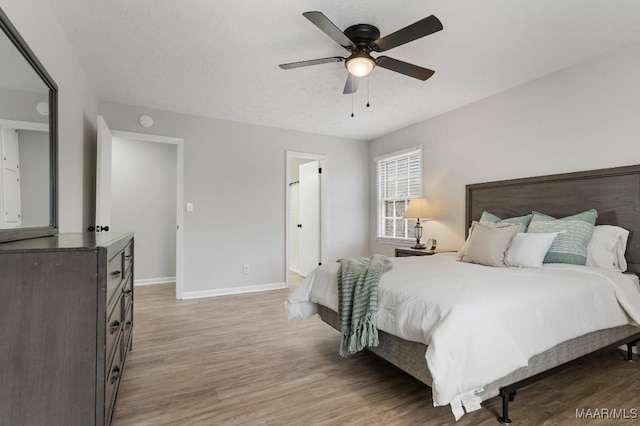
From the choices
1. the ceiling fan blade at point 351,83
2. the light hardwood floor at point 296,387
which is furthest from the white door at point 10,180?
the ceiling fan blade at point 351,83

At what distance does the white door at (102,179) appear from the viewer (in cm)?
295

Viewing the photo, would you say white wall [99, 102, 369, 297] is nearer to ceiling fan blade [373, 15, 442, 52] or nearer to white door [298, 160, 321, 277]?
white door [298, 160, 321, 277]

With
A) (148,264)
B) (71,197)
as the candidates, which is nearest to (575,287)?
(71,197)

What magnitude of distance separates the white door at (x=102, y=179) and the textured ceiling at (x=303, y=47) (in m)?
0.56

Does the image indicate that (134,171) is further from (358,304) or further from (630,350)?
(630,350)

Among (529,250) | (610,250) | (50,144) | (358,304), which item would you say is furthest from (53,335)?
(610,250)

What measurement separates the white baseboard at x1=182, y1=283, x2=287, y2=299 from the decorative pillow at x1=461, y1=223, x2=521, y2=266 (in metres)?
2.80

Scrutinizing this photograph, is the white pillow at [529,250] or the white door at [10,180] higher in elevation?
the white door at [10,180]

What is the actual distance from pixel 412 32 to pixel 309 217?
3.97 m

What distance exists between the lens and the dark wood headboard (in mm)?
2445

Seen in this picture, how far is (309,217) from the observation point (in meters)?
5.60

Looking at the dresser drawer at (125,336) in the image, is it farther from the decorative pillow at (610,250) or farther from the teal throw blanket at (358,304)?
the decorative pillow at (610,250)

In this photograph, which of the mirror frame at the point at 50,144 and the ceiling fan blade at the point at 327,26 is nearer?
the mirror frame at the point at 50,144

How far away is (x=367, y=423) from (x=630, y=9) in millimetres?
3059
